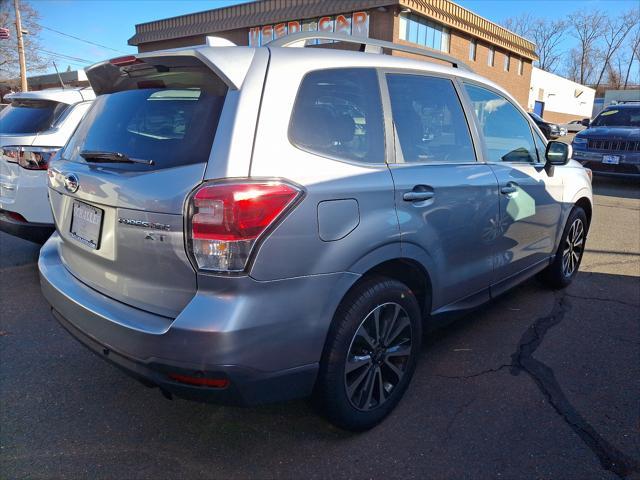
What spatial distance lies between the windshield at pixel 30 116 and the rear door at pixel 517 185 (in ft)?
12.8

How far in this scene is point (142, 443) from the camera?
99.2 inches

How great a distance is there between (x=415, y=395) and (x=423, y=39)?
1063 inches

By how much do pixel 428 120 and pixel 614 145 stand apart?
33.4 ft

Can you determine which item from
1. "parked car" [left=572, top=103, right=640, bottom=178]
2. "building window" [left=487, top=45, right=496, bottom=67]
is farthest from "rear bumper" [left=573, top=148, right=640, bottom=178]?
"building window" [left=487, top=45, right=496, bottom=67]

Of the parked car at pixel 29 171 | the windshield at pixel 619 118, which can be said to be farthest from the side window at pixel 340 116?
the windshield at pixel 619 118

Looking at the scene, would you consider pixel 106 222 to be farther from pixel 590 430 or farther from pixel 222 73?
pixel 590 430

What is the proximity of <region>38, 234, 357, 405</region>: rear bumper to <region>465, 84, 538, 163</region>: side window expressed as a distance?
1844 mm

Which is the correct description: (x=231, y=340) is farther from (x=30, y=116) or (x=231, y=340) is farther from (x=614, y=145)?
(x=614, y=145)

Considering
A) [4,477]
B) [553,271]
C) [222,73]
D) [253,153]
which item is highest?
[222,73]

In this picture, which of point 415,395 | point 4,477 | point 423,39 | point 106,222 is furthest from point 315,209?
point 423,39

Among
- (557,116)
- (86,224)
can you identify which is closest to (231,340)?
(86,224)

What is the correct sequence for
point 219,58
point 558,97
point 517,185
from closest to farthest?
1. point 219,58
2. point 517,185
3. point 558,97

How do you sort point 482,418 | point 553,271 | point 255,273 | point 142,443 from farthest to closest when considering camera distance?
point 553,271 < point 482,418 < point 142,443 < point 255,273

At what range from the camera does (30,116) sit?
4914 mm
